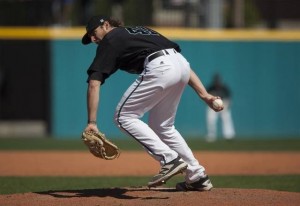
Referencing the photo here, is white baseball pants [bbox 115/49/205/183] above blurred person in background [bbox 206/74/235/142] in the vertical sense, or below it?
above

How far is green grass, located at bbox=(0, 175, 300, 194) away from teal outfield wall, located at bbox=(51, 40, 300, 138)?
953 centimetres

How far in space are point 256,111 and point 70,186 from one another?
11.7m

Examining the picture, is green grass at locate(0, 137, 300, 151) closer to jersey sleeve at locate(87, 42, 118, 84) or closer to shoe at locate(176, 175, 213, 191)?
shoe at locate(176, 175, 213, 191)

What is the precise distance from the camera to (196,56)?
1973cm

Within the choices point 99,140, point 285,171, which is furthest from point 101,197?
point 285,171

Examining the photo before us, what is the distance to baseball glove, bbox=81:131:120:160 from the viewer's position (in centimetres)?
661

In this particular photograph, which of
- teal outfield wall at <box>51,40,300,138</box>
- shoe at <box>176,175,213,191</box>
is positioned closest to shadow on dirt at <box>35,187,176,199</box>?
shoe at <box>176,175,213,191</box>

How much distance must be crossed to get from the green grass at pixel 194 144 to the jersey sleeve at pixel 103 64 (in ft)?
29.8

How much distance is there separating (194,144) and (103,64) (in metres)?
10.7

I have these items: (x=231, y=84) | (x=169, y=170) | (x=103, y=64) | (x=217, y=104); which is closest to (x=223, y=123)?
(x=231, y=84)

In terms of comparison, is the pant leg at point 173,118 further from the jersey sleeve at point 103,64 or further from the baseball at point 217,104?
the jersey sleeve at point 103,64

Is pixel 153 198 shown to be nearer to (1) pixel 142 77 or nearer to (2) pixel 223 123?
(1) pixel 142 77

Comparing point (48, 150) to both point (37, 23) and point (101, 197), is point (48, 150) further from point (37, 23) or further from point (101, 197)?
point (101, 197)

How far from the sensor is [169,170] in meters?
6.59
